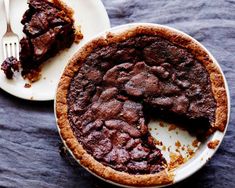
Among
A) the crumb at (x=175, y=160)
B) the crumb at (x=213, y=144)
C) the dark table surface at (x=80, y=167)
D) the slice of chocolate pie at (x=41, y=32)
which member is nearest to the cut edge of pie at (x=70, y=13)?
the slice of chocolate pie at (x=41, y=32)

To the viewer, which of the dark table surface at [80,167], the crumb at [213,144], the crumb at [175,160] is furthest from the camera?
the dark table surface at [80,167]

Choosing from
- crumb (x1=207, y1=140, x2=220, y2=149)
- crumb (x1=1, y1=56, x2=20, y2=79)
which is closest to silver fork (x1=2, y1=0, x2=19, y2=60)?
crumb (x1=1, y1=56, x2=20, y2=79)

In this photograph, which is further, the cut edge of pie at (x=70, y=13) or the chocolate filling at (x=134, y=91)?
the cut edge of pie at (x=70, y=13)

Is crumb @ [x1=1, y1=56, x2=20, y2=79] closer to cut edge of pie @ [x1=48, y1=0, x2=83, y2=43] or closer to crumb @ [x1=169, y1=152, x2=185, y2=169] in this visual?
cut edge of pie @ [x1=48, y1=0, x2=83, y2=43]

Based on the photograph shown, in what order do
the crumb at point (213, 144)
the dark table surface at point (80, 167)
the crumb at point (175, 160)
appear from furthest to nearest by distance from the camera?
1. the dark table surface at point (80, 167)
2. the crumb at point (175, 160)
3. the crumb at point (213, 144)

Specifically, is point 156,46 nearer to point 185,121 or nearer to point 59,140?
point 185,121

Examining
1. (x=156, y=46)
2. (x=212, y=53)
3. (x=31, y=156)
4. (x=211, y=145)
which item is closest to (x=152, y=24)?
(x=156, y=46)

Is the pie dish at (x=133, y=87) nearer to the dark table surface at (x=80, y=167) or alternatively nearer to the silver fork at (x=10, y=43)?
the dark table surface at (x=80, y=167)
